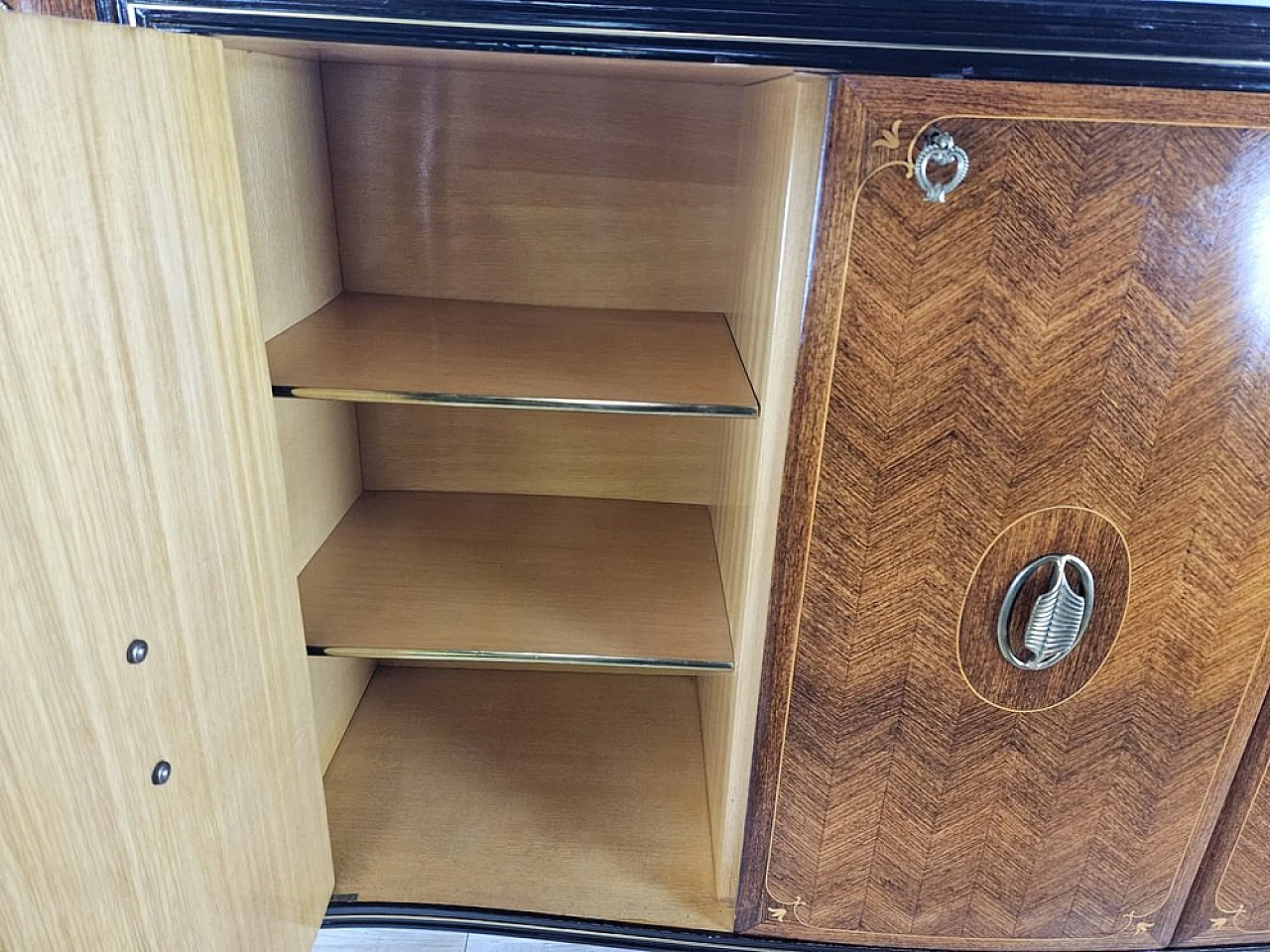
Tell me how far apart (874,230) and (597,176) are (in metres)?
0.46

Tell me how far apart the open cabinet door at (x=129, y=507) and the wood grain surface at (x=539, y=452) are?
1.24 ft

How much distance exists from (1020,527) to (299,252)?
79 centimetres

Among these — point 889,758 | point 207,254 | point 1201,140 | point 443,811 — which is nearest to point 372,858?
point 443,811

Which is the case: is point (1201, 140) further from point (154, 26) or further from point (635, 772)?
point (635, 772)

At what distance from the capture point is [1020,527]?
772mm

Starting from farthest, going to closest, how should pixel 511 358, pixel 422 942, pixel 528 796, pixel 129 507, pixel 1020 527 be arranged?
1. pixel 528 796
2. pixel 422 942
3. pixel 511 358
4. pixel 1020 527
5. pixel 129 507

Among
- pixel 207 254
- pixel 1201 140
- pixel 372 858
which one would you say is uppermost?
pixel 1201 140

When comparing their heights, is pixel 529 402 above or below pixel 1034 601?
above

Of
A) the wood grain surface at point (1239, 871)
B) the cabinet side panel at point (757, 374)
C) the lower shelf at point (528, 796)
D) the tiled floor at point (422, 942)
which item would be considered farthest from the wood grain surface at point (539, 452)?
the wood grain surface at point (1239, 871)

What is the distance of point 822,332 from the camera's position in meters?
0.71

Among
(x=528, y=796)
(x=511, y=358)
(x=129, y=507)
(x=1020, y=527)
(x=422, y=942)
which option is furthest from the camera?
(x=528, y=796)

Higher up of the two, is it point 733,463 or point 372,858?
point 733,463

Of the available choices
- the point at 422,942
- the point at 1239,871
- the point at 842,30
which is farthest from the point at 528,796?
the point at 842,30

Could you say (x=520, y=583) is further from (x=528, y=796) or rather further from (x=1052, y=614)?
(x=1052, y=614)
